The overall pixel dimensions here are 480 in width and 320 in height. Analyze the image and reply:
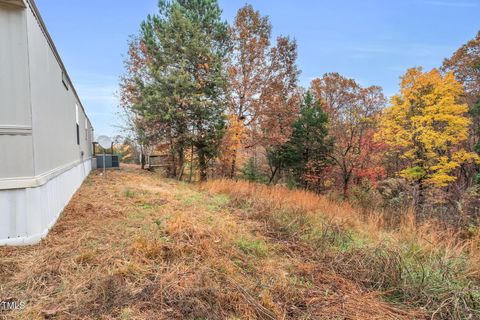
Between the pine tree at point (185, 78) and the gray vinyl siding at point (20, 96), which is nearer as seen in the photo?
the gray vinyl siding at point (20, 96)

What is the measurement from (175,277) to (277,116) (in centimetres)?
1446

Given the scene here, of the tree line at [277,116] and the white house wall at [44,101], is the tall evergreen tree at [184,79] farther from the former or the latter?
the white house wall at [44,101]

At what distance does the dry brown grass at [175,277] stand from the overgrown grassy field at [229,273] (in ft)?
0.04

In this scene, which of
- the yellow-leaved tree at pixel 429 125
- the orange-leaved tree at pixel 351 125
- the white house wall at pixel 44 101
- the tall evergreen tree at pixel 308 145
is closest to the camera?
the white house wall at pixel 44 101

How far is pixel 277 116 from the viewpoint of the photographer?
1611 cm

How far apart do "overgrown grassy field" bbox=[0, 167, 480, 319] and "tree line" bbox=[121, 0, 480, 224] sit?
664 cm

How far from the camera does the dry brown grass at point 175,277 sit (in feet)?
6.95

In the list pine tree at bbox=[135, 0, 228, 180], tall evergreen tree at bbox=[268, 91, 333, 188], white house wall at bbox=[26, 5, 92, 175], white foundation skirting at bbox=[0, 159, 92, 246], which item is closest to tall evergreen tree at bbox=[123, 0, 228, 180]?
pine tree at bbox=[135, 0, 228, 180]

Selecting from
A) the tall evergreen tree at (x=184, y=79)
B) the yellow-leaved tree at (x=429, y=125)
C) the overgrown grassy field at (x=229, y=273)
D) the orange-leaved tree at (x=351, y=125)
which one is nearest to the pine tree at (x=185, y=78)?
the tall evergreen tree at (x=184, y=79)

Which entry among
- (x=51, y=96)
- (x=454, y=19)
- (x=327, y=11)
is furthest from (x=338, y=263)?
(x=454, y=19)

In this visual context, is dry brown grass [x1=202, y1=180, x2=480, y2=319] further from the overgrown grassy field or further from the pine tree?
the pine tree

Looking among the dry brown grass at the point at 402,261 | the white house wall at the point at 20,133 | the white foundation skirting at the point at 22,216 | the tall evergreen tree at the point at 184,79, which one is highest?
the tall evergreen tree at the point at 184,79

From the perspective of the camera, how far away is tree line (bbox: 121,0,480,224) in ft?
38.5

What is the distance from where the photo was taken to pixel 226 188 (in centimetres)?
872
